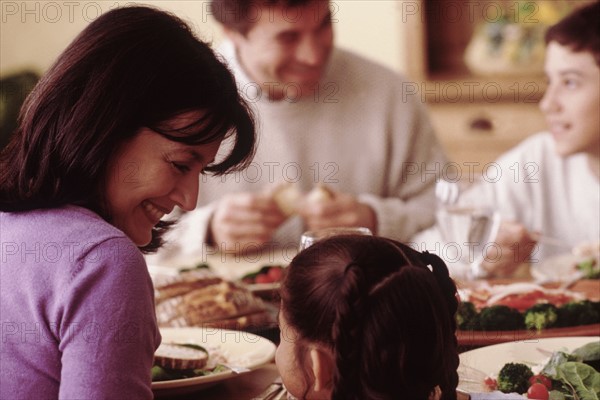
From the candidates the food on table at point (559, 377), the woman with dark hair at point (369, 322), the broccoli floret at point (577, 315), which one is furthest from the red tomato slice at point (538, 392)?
the broccoli floret at point (577, 315)

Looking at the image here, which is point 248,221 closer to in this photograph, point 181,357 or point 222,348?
point 222,348

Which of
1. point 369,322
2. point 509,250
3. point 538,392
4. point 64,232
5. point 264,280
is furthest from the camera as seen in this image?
point 509,250

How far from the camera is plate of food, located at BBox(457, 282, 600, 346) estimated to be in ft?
4.66

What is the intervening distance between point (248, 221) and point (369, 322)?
1236 millimetres

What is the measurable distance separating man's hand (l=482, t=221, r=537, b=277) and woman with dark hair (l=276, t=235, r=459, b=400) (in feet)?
2.89

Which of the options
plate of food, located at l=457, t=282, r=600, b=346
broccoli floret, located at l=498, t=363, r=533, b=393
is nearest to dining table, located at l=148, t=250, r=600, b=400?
plate of food, located at l=457, t=282, r=600, b=346

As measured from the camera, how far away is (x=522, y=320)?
145cm

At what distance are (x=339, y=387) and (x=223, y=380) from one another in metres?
0.46

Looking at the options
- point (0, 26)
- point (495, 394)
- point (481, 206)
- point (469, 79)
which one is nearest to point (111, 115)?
point (495, 394)

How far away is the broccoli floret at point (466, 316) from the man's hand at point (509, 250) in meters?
0.42

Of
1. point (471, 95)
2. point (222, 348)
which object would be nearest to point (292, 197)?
point (222, 348)

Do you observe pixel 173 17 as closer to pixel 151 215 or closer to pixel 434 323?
pixel 151 215

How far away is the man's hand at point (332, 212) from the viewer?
2.17 m

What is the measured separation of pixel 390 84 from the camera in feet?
9.32
